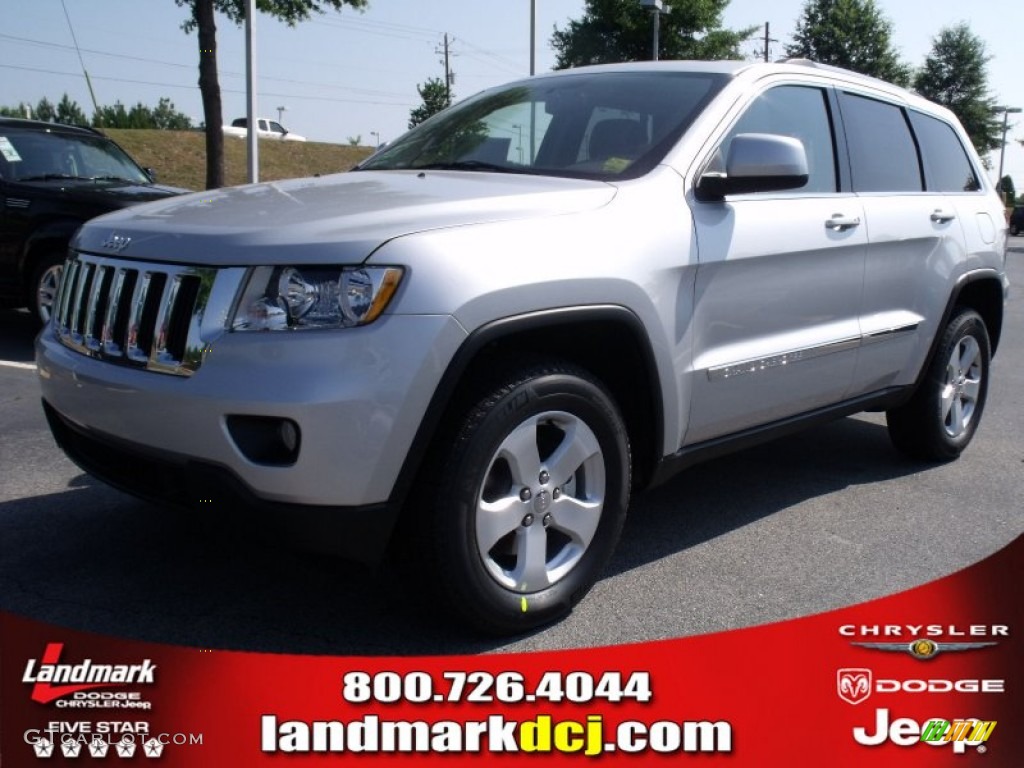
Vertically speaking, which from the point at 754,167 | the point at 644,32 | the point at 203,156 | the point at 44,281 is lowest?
the point at 44,281

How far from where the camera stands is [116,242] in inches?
121

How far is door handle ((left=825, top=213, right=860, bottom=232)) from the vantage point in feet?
13.2

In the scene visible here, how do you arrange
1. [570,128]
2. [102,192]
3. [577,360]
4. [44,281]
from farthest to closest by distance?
[102,192] < [44,281] < [570,128] < [577,360]

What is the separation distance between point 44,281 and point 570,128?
571 centimetres

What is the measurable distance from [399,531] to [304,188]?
4.11ft

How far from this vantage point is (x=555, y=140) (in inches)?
153

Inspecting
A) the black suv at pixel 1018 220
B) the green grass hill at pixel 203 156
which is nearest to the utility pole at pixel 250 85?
the green grass hill at pixel 203 156

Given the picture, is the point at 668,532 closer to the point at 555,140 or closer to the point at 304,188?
the point at 555,140

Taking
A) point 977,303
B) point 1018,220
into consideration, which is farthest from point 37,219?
point 1018,220

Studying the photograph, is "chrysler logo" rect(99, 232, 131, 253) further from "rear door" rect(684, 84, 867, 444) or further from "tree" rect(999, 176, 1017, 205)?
"tree" rect(999, 176, 1017, 205)

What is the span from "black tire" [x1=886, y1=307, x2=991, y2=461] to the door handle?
1079mm

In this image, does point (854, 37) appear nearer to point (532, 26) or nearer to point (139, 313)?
point (532, 26)

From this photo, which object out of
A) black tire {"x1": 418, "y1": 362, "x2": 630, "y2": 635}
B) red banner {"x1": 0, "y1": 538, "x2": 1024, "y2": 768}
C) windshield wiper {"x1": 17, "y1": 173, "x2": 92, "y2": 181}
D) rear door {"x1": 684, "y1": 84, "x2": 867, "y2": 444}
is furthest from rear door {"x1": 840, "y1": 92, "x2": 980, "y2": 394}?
windshield wiper {"x1": 17, "y1": 173, "x2": 92, "y2": 181}

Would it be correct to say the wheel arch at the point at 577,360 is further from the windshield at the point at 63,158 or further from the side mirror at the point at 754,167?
the windshield at the point at 63,158
